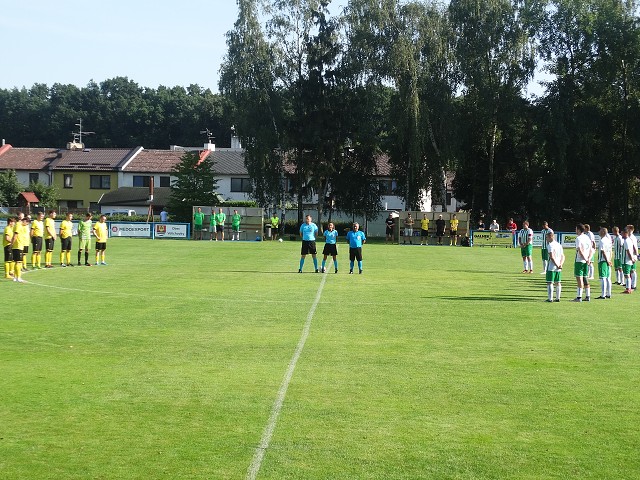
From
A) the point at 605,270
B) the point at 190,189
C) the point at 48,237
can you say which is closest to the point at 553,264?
the point at 605,270

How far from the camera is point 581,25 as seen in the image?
6069cm

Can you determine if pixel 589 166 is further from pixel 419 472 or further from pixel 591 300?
pixel 419 472

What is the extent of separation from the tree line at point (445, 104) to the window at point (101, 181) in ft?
96.1

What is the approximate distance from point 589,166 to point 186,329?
51.9 meters

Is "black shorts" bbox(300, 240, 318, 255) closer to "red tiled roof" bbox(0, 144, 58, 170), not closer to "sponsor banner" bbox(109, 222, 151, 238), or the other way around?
"sponsor banner" bbox(109, 222, 151, 238)

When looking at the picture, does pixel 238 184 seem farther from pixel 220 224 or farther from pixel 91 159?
→ pixel 220 224

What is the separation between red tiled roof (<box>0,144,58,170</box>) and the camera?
93188mm

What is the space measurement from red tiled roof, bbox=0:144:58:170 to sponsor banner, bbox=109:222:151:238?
1602 inches

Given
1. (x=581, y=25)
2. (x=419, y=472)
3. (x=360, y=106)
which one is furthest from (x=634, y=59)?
(x=419, y=472)

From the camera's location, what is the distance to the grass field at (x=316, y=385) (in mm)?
7898

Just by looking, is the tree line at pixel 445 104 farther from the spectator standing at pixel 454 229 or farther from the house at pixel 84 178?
the house at pixel 84 178

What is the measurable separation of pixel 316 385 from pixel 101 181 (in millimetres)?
85103

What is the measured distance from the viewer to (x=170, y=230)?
56.6 metres

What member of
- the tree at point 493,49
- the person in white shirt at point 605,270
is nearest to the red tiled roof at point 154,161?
the tree at point 493,49
